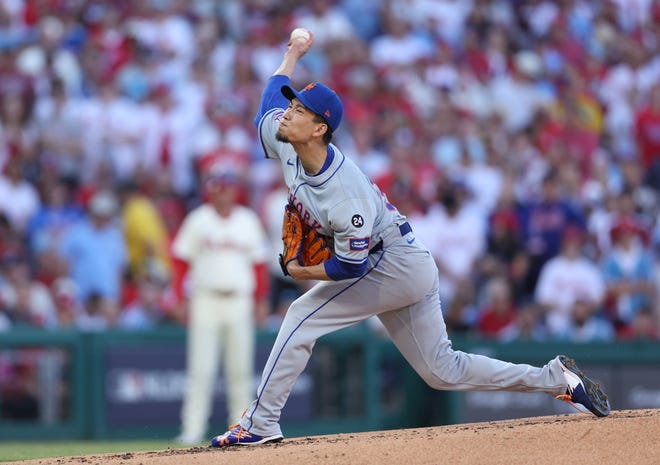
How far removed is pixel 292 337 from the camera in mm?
6727

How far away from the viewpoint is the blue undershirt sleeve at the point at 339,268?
21.2 ft

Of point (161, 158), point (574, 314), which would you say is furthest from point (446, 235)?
point (161, 158)

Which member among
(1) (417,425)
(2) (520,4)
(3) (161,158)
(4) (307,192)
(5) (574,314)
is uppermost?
(2) (520,4)

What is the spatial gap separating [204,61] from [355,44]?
211cm

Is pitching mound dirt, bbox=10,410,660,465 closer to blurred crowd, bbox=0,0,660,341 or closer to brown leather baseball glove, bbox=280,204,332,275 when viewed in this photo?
brown leather baseball glove, bbox=280,204,332,275

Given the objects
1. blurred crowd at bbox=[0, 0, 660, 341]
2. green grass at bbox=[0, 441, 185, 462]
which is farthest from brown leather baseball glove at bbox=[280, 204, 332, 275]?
blurred crowd at bbox=[0, 0, 660, 341]

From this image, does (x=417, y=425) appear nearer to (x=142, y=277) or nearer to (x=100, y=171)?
(x=142, y=277)

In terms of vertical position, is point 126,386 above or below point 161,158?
below

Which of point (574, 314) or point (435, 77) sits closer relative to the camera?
point (574, 314)

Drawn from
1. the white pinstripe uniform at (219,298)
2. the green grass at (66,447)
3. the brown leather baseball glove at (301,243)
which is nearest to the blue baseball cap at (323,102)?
the brown leather baseball glove at (301,243)

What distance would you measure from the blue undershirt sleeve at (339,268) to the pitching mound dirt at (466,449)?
905 millimetres

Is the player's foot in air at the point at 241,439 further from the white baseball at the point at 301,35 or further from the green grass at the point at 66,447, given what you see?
the white baseball at the point at 301,35

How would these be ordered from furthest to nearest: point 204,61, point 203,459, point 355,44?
point 355,44
point 204,61
point 203,459

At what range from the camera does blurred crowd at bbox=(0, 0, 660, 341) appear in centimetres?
1251
